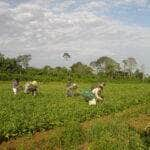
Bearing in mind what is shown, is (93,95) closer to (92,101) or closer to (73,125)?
(92,101)

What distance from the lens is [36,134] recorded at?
15.2m

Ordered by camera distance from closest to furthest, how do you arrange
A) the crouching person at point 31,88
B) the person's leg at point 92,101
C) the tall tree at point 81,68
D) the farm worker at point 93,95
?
the person's leg at point 92,101
the farm worker at point 93,95
the crouching person at point 31,88
the tall tree at point 81,68

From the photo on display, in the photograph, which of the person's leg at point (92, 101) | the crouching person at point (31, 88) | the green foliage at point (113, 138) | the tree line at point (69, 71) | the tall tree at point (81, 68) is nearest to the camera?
the green foliage at point (113, 138)

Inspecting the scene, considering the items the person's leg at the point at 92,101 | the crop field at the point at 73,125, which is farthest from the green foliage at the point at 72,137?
the person's leg at the point at 92,101

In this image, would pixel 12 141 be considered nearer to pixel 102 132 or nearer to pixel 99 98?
pixel 102 132

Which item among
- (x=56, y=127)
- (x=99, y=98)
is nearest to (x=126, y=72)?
(x=99, y=98)

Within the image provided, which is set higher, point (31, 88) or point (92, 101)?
point (31, 88)

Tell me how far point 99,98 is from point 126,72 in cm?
7022

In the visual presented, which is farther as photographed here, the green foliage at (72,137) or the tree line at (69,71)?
the tree line at (69,71)

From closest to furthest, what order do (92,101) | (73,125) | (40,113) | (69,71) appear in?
(73,125) < (40,113) < (92,101) < (69,71)

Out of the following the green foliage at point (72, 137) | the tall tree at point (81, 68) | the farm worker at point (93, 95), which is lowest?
the green foliage at point (72, 137)

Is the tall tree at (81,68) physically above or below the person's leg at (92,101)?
above

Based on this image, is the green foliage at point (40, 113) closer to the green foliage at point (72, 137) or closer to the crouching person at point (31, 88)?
the crouching person at point (31, 88)

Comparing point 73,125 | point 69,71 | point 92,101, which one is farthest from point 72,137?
point 69,71
